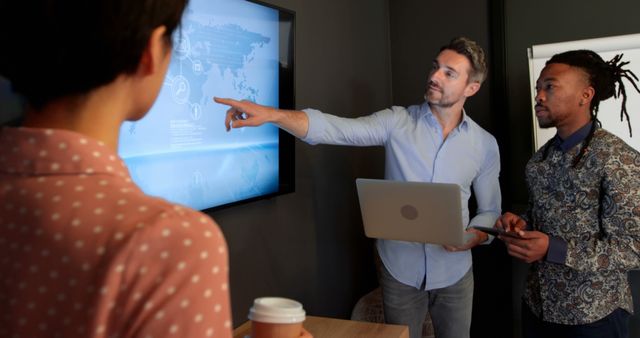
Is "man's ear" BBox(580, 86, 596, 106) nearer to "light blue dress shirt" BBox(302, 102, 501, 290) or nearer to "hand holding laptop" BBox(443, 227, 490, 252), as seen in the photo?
"light blue dress shirt" BBox(302, 102, 501, 290)

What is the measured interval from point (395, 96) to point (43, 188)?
10.2 ft

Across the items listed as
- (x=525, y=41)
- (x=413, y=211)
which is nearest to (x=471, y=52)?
(x=413, y=211)

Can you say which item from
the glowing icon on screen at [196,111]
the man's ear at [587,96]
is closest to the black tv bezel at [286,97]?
the glowing icon on screen at [196,111]

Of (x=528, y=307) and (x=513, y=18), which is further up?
(x=513, y=18)

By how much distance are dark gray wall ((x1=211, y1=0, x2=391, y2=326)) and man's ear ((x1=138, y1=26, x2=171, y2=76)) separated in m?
1.36

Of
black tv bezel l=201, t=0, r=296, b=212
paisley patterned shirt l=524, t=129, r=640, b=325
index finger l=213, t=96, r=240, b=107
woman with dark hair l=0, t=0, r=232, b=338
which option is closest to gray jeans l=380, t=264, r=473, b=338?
paisley patterned shirt l=524, t=129, r=640, b=325

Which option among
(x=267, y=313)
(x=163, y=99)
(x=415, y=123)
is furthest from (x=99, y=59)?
(x=415, y=123)

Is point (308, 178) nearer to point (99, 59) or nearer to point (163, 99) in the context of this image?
point (163, 99)

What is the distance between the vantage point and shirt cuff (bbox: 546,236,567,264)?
2.01 metres

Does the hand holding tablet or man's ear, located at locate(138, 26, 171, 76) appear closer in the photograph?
man's ear, located at locate(138, 26, 171, 76)

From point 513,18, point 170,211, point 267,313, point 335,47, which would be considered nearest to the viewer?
point 170,211

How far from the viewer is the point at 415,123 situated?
2338 millimetres

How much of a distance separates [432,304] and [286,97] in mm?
1063

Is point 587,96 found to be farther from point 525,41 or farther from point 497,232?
point 525,41
